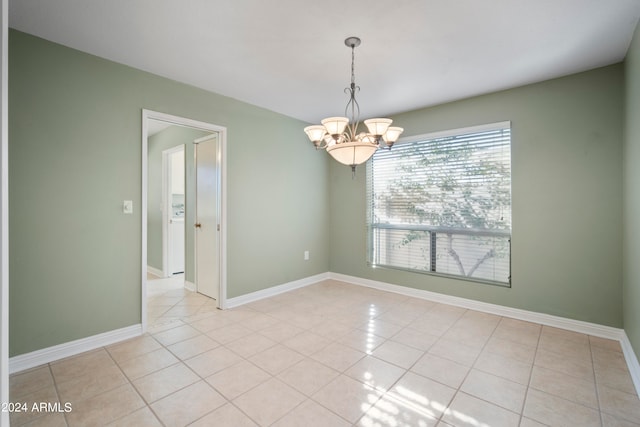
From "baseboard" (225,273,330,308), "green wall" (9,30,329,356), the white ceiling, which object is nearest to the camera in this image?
the white ceiling

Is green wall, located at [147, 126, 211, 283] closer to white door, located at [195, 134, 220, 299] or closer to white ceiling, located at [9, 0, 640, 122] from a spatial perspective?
white door, located at [195, 134, 220, 299]

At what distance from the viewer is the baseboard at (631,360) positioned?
2.00 metres

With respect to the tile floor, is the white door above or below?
above

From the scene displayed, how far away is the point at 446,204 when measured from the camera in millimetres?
3650

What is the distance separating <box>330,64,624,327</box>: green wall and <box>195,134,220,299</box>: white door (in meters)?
3.11

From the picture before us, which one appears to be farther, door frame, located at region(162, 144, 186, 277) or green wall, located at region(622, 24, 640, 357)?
door frame, located at region(162, 144, 186, 277)

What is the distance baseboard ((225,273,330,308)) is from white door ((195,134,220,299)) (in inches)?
9.6

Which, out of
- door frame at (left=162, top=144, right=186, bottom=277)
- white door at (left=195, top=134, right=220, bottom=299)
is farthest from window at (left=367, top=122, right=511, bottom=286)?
door frame at (left=162, top=144, right=186, bottom=277)

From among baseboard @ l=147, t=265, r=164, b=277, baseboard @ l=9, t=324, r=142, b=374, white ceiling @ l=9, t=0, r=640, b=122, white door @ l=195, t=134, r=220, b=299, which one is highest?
white ceiling @ l=9, t=0, r=640, b=122

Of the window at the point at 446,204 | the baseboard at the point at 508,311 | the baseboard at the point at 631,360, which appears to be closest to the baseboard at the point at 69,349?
the baseboard at the point at 508,311

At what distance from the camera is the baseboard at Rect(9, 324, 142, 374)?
2.20 metres

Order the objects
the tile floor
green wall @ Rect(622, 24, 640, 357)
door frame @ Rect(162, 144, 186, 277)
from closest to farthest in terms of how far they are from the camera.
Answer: the tile floor → green wall @ Rect(622, 24, 640, 357) → door frame @ Rect(162, 144, 186, 277)

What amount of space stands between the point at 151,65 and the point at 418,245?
3.61 metres

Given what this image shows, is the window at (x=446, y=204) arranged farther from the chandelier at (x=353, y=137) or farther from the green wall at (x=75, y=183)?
the green wall at (x=75, y=183)
